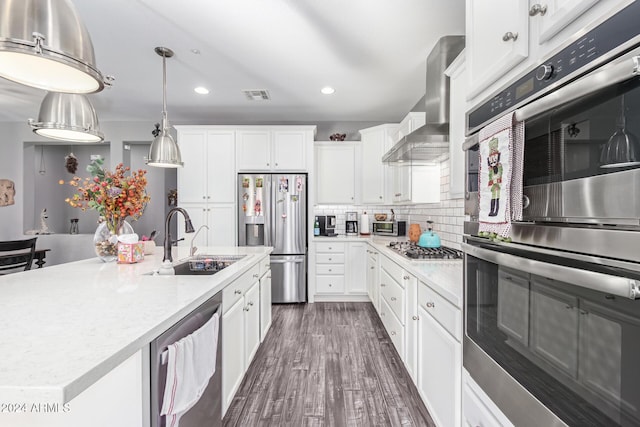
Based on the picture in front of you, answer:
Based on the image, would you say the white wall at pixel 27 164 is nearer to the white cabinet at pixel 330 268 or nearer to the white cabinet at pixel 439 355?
the white cabinet at pixel 330 268

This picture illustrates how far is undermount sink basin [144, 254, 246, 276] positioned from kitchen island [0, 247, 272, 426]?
53cm

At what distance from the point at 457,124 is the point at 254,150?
3.00 m

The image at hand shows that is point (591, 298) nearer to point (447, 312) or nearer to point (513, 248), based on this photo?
point (513, 248)

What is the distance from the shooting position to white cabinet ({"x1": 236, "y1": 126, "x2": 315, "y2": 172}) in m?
4.41

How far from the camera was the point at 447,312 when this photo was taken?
4.83 ft

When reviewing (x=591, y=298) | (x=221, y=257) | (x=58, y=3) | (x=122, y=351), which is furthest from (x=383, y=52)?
(x=122, y=351)

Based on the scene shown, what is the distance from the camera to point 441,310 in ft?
5.10

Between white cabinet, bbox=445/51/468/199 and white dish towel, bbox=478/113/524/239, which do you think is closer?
white dish towel, bbox=478/113/524/239

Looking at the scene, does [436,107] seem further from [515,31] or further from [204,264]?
[204,264]

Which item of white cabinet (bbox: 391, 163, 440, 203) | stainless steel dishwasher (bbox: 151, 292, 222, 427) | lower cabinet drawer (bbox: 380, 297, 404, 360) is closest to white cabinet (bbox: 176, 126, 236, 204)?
white cabinet (bbox: 391, 163, 440, 203)

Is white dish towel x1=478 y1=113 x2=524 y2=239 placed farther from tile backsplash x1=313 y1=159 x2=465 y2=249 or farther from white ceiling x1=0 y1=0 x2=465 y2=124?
white ceiling x1=0 y1=0 x2=465 y2=124

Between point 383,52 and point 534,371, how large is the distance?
2764mm

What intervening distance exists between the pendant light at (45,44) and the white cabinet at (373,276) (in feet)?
9.96

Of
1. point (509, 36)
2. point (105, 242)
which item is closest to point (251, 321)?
point (105, 242)
